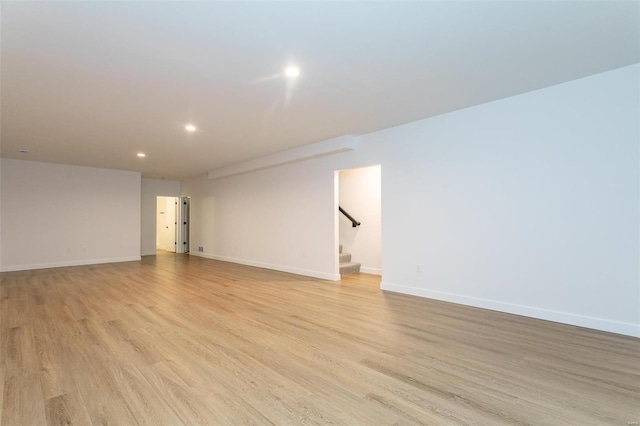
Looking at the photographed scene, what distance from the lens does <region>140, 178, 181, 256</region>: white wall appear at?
32.5ft

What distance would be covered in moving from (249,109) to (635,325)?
15.7 feet

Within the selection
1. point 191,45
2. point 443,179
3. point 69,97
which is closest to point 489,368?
point 443,179

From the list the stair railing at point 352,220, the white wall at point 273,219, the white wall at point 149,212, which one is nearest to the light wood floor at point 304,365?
the white wall at point 273,219

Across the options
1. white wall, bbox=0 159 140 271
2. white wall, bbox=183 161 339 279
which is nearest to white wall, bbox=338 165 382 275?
white wall, bbox=183 161 339 279

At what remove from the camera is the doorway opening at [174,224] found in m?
10.8

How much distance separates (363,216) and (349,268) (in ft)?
3.92

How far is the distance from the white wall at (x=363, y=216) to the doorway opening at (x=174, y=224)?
652cm

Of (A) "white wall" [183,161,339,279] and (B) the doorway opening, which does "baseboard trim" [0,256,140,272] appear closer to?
(B) the doorway opening

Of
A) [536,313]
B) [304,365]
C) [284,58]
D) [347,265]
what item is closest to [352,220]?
[347,265]

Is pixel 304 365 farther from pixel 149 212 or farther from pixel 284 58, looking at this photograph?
pixel 149 212

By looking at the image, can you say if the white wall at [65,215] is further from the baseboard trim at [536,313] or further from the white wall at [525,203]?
the baseboard trim at [536,313]

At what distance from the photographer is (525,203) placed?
3.55 meters

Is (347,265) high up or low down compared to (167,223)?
down

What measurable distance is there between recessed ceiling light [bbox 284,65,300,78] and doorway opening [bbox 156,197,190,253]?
893cm
